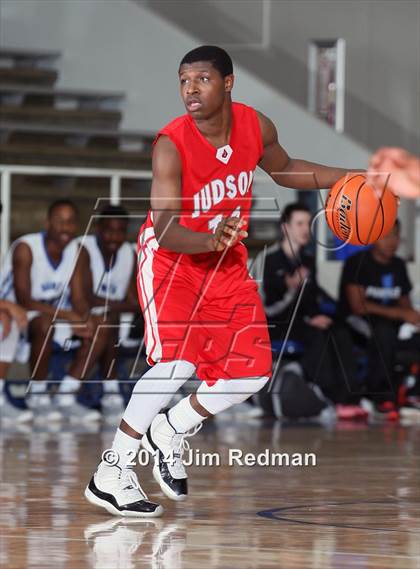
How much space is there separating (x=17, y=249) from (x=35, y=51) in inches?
146

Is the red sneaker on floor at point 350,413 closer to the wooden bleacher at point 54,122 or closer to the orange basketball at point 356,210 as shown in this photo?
the wooden bleacher at point 54,122

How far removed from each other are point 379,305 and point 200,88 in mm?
4391

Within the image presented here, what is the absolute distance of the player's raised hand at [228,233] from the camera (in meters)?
3.84

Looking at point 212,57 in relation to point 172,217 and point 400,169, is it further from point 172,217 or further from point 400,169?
point 400,169

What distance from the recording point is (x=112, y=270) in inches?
325

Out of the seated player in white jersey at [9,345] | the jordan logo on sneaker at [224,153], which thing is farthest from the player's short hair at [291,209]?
the jordan logo on sneaker at [224,153]

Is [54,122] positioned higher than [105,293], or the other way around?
[54,122]

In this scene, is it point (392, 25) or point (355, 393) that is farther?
point (392, 25)

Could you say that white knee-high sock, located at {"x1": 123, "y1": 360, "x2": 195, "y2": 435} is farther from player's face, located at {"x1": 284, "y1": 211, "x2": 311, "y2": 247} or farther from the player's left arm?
player's face, located at {"x1": 284, "y1": 211, "x2": 311, "y2": 247}

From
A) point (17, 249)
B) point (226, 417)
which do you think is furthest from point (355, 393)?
point (17, 249)

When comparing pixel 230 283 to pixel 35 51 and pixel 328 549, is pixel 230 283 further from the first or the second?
pixel 35 51

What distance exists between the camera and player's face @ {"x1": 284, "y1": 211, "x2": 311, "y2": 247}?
8172 millimetres

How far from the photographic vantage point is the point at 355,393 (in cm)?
812

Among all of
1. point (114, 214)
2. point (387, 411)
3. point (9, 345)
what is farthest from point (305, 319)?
point (9, 345)
